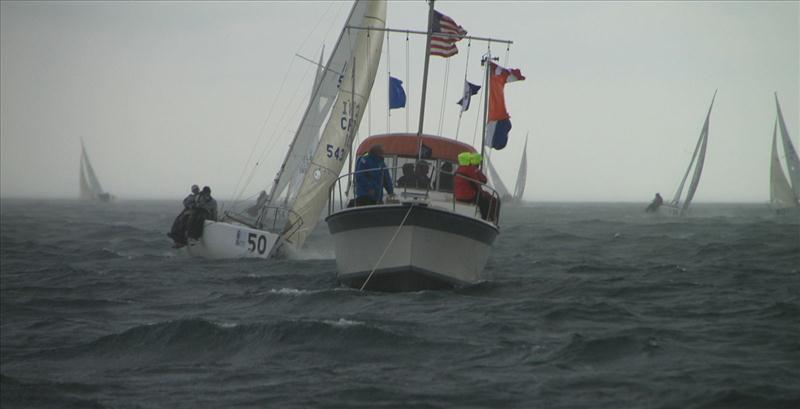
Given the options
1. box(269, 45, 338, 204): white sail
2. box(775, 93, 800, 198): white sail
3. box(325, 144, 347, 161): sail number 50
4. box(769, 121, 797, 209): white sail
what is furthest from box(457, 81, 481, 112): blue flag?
box(769, 121, 797, 209): white sail

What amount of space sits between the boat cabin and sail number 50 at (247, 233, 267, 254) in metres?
5.91

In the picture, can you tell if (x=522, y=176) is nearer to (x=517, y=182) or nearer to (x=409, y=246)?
(x=517, y=182)

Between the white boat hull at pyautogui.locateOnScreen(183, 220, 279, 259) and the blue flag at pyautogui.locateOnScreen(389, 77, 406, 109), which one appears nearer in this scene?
the blue flag at pyautogui.locateOnScreen(389, 77, 406, 109)

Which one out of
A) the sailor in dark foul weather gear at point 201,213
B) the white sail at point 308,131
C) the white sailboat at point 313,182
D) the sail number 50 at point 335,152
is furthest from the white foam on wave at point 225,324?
the white sail at point 308,131

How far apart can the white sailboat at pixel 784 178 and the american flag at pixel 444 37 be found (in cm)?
4854

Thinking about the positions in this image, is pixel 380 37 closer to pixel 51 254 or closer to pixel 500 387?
pixel 51 254

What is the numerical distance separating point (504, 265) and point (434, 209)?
7.91 metres

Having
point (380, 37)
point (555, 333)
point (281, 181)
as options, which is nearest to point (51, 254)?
point (281, 181)

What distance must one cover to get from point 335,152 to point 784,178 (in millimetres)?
48429

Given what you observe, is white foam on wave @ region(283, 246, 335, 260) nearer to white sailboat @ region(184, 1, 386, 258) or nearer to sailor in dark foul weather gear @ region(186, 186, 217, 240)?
white sailboat @ region(184, 1, 386, 258)

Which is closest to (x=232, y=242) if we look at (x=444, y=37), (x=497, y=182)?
(x=444, y=37)

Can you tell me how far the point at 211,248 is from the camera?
79.8 ft

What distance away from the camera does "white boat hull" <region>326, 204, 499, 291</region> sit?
15.1 meters

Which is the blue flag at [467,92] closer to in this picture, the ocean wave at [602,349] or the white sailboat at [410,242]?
the white sailboat at [410,242]
